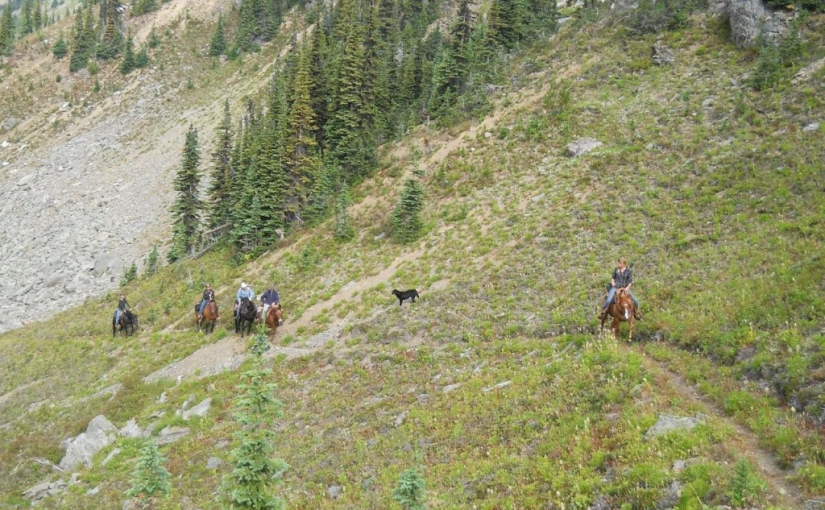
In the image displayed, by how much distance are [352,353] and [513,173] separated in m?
16.8

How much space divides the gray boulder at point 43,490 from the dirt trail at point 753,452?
18666 mm

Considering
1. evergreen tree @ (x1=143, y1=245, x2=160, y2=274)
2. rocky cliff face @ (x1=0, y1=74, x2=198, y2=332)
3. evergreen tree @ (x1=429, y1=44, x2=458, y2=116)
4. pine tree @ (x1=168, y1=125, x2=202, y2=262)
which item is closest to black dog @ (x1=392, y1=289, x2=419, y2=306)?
evergreen tree @ (x1=429, y1=44, x2=458, y2=116)

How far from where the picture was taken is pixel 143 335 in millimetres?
29828

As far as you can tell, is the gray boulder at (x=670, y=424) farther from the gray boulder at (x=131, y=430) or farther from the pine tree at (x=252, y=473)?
the gray boulder at (x=131, y=430)

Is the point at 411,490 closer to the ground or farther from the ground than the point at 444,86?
farther from the ground

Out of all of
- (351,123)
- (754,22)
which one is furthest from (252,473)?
(754,22)

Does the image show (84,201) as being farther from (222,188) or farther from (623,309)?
(623,309)

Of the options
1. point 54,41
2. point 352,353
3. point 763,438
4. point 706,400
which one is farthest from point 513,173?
point 54,41

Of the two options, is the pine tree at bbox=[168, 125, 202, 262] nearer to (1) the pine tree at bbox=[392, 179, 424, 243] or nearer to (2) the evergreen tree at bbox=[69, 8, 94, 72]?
(1) the pine tree at bbox=[392, 179, 424, 243]

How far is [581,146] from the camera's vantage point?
A: 31031 millimetres

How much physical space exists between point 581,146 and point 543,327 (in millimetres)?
16531

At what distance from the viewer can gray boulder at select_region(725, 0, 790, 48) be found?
99.0 ft

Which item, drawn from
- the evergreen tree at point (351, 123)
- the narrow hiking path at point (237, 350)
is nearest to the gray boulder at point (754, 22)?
the evergreen tree at point (351, 123)

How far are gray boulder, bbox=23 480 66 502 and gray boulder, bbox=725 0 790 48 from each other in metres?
40.4
